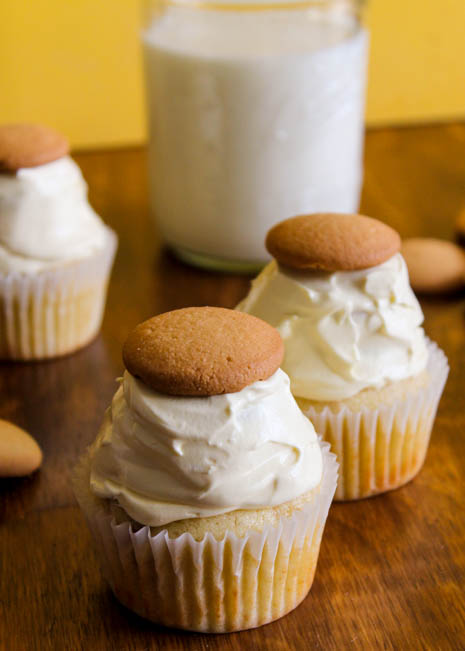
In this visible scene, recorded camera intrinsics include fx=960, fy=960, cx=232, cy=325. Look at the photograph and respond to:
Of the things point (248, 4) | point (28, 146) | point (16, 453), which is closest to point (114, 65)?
point (248, 4)

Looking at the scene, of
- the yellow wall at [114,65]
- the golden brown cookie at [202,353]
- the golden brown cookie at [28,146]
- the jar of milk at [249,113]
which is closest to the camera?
the golden brown cookie at [202,353]

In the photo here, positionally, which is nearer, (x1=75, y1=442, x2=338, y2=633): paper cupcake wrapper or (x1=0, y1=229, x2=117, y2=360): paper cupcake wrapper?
(x1=75, y1=442, x2=338, y2=633): paper cupcake wrapper

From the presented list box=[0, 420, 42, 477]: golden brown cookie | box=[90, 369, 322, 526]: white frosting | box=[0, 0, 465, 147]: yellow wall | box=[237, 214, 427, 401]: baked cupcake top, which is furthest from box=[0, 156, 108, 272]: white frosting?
box=[0, 0, 465, 147]: yellow wall

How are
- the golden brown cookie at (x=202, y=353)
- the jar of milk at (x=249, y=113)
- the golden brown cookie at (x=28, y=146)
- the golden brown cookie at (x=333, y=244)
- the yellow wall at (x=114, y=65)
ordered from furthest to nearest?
the yellow wall at (x=114, y=65) → the jar of milk at (x=249, y=113) → the golden brown cookie at (x=28, y=146) → the golden brown cookie at (x=333, y=244) → the golden brown cookie at (x=202, y=353)

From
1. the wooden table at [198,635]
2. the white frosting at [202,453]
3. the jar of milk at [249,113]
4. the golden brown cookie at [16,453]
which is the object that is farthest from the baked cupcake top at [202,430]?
the jar of milk at [249,113]

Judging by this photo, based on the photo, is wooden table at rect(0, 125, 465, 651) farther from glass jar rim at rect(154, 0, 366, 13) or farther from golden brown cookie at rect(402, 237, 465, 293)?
glass jar rim at rect(154, 0, 366, 13)

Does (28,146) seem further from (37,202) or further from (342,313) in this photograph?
(342,313)

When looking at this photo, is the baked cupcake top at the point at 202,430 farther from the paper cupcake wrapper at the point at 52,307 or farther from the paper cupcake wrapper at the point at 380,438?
the paper cupcake wrapper at the point at 52,307
